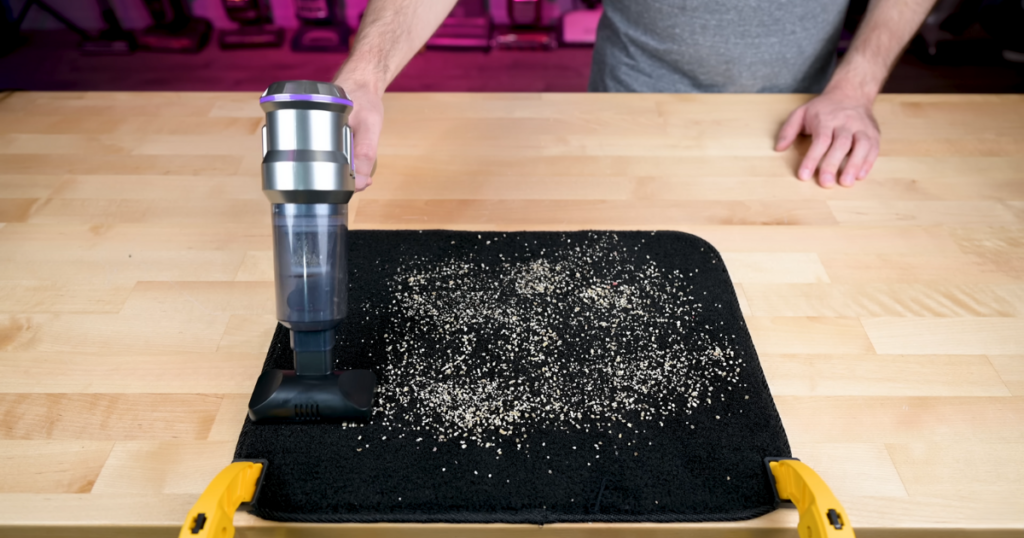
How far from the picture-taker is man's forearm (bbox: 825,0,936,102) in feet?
3.67

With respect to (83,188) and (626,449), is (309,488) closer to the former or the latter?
(626,449)

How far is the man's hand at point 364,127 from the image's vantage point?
81cm

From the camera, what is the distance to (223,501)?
1.70 ft

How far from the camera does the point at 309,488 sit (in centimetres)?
57

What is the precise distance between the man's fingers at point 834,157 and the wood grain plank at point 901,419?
0.42m

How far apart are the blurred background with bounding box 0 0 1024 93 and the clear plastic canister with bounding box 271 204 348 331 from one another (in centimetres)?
224

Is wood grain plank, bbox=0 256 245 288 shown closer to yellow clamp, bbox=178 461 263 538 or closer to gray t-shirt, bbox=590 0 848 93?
yellow clamp, bbox=178 461 263 538

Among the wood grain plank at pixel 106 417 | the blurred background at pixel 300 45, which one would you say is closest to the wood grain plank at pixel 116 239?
the wood grain plank at pixel 106 417

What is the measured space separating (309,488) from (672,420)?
36cm

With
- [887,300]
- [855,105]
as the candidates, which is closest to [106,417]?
[887,300]

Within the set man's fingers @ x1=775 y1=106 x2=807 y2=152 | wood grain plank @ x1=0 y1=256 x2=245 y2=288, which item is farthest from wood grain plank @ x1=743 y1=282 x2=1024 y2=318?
wood grain plank @ x1=0 y1=256 x2=245 y2=288

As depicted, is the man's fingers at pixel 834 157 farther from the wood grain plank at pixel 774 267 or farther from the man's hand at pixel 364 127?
the man's hand at pixel 364 127

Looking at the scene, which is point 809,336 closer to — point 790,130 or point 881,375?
point 881,375

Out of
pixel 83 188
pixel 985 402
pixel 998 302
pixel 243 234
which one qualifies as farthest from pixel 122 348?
pixel 998 302
